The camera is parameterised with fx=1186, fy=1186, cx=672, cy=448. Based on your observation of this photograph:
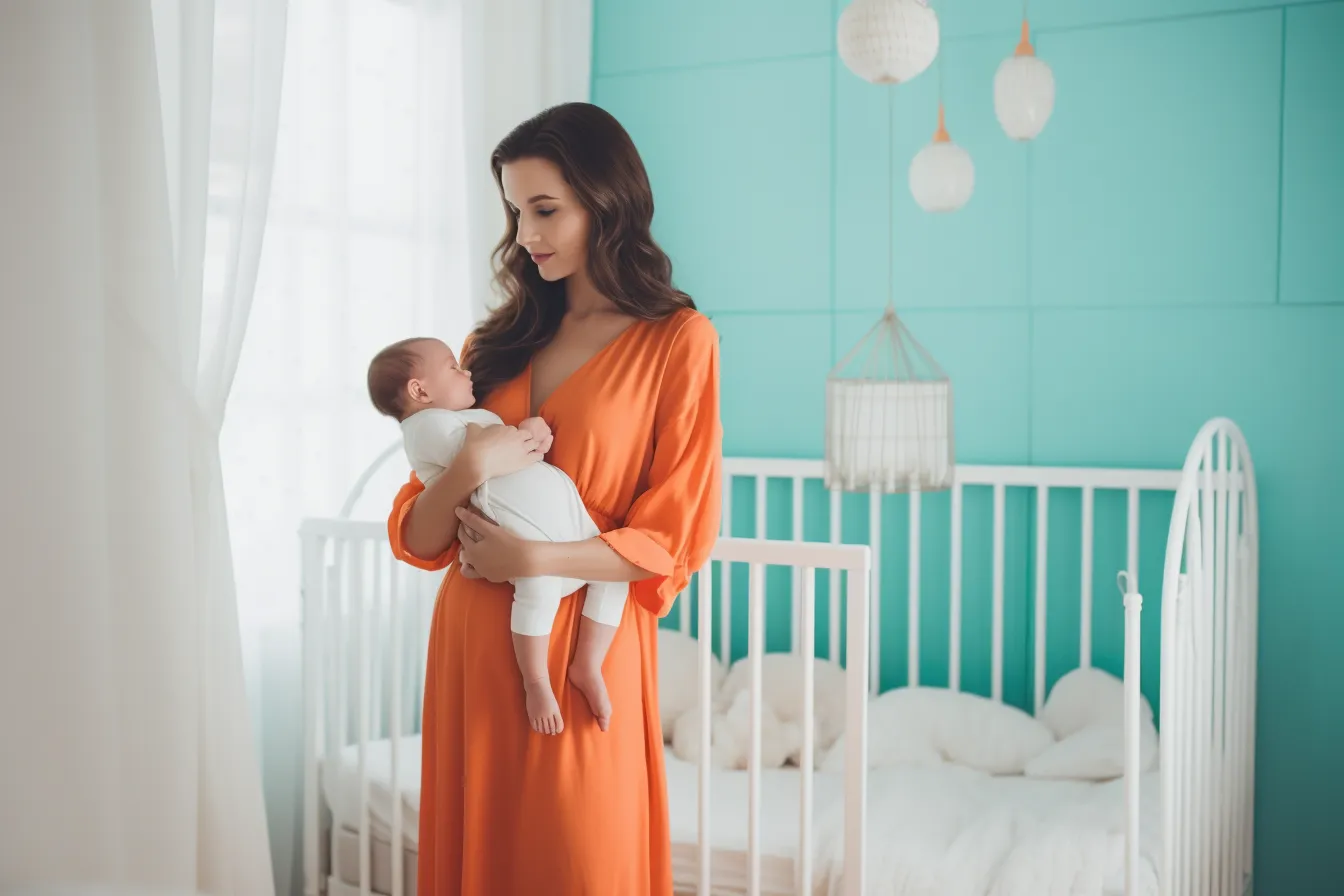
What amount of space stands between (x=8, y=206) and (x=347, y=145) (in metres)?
1.03

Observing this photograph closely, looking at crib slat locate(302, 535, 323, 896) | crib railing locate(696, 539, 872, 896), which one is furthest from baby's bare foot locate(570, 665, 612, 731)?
crib slat locate(302, 535, 323, 896)

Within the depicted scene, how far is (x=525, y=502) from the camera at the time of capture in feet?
4.54

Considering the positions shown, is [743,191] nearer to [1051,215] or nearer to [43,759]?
[1051,215]

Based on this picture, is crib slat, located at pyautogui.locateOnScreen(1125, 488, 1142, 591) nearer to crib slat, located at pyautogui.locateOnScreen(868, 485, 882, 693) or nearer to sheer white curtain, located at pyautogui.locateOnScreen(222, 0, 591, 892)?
crib slat, located at pyautogui.locateOnScreen(868, 485, 882, 693)

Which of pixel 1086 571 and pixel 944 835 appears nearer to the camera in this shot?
pixel 944 835

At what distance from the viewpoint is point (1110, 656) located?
2.68m

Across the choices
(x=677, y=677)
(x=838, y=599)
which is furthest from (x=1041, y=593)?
(x=677, y=677)

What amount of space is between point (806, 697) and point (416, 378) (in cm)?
72

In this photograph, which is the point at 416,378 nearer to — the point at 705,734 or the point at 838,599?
the point at 705,734

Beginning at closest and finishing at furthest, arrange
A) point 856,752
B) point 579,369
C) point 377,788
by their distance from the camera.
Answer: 1. point 579,369
2. point 856,752
3. point 377,788

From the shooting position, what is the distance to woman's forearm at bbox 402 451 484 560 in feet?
4.53

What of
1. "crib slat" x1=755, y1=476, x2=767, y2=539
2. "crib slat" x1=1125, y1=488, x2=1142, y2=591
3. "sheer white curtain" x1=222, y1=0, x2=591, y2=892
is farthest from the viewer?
"crib slat" x1=755, y1=476, x2=767, y2=539

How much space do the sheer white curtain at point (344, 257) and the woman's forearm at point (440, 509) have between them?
99 centimetres

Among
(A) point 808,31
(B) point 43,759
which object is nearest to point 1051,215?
(A) point 808,31
